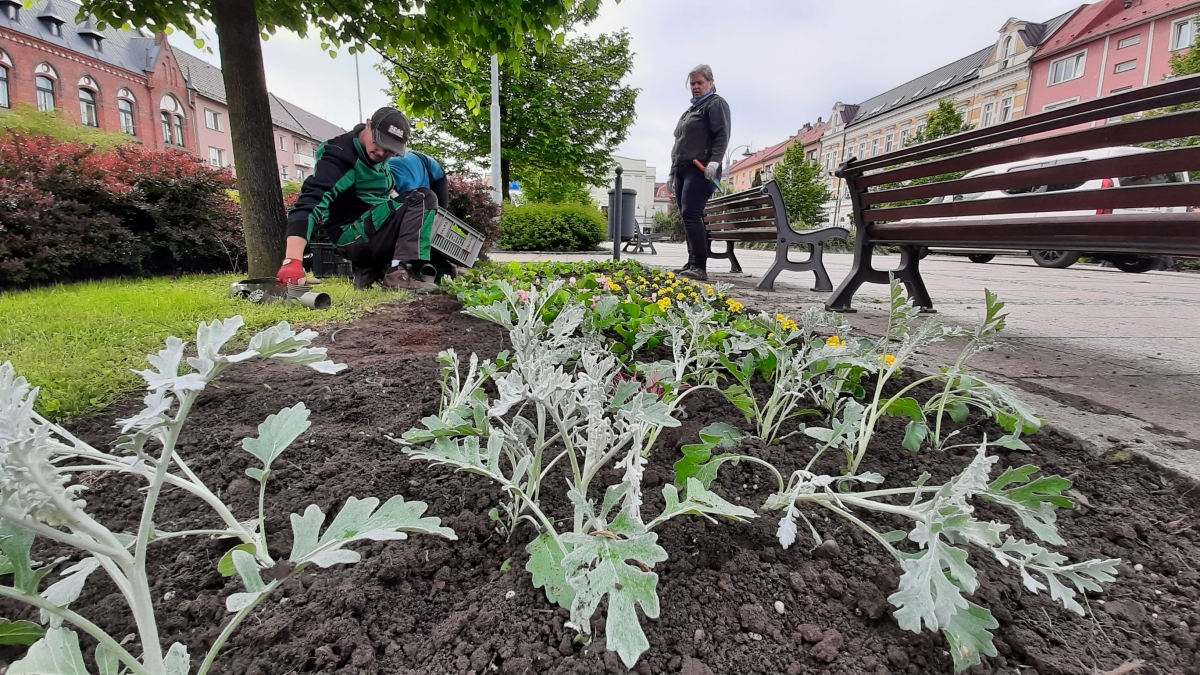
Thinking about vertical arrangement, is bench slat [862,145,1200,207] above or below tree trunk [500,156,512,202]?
below

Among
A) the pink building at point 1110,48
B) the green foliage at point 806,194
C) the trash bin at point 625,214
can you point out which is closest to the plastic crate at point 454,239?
the trash bin at point 625,214

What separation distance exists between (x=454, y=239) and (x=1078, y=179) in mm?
4160

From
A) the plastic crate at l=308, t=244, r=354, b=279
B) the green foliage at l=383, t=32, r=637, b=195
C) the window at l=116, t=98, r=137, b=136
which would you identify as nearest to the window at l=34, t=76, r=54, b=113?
the window at l=116, t=98, r=137, b=136

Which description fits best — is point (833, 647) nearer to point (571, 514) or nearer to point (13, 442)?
point (571, 514)

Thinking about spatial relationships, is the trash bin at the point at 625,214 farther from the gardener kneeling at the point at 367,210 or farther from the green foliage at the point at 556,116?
the green foliage at the point at 556,116

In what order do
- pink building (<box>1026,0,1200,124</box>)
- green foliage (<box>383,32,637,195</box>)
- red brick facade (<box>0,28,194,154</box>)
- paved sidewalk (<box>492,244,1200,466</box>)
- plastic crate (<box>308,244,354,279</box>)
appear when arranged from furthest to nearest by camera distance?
red brick facade (<box>0,28,194,154</box>) < pink building (<box>1026,0,1200,124</box>) < green foliage (<box>383,32,637,195</box>) < plastic crate (<box>308,244,354,279</box>) < paved sidewalk (<box>492,244,1200,466</box>)

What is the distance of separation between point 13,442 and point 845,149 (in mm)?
60911

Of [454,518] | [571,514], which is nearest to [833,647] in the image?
[571,514]

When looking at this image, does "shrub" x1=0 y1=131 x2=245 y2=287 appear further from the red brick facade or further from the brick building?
the red brick facade

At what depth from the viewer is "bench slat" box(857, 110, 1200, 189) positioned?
1571 mm

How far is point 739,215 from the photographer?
233 inches

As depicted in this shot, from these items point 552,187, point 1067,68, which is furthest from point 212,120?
point 1067,68

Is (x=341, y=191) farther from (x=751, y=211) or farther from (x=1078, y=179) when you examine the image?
(x=1078, y=179)

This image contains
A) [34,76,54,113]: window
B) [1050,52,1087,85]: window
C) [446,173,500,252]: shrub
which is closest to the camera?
[446,173,500,252]: shrub
